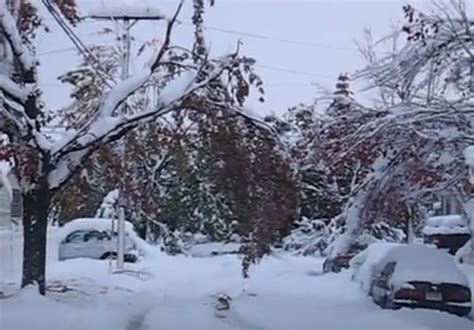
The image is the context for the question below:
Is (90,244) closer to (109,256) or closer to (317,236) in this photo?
(109,256)

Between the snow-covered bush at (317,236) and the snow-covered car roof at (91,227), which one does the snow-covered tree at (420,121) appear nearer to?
the snow-covered bush at (317,236)

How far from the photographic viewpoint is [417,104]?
52.6 feet

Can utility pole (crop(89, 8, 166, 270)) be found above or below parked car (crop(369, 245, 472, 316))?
above

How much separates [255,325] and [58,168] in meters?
4.15

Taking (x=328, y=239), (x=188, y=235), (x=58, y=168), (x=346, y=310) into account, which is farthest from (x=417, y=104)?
(x=188, y=235)

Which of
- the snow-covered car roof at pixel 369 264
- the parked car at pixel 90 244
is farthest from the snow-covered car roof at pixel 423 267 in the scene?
the parked car at pixel 90 244

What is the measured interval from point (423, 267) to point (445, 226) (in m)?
18.6

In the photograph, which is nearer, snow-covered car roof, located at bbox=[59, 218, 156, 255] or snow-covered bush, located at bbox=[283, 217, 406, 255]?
snow-covered bush, located at bbox=[283, 217, 406, 255]

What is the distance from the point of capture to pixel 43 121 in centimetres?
1564

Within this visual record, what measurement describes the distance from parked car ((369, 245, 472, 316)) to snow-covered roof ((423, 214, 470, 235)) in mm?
16724

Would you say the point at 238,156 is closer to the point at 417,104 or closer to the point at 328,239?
the point at 417,104

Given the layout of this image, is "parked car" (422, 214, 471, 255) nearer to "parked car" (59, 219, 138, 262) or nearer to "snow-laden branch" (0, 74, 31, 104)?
"parked car" (59, 219, 138, 262)

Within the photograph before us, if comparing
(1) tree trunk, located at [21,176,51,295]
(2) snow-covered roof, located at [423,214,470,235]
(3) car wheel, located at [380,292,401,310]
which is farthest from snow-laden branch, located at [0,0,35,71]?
(2) snow-covered roof, located at [423,214,470,235]

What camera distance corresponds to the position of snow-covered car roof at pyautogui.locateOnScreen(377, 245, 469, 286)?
16.9 m
